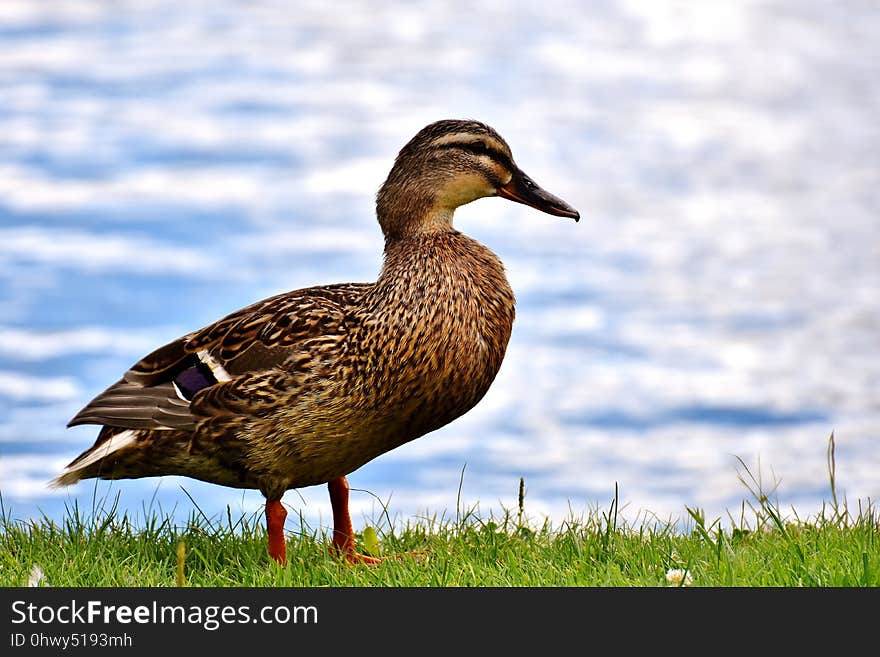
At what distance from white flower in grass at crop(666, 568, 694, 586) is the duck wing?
6.98ft

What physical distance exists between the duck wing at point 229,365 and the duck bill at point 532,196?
983 mm

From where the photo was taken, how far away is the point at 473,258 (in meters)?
6.55

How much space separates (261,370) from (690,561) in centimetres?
241

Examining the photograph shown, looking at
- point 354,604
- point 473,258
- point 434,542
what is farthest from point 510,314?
point 354,604

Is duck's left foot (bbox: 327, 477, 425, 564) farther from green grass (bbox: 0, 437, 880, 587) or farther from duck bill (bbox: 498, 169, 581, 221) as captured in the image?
duck bill (bbox: 498, 169, 581, 221)

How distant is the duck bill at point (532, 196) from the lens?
673 cm


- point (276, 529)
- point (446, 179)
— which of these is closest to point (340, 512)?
point (276, 529)

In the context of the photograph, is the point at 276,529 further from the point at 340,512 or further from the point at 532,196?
the point at 532,196

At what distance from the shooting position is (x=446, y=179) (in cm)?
657

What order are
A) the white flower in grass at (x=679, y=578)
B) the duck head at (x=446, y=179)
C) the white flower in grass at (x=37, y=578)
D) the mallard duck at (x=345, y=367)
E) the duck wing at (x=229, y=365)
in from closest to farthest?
the white flower in grass at (x=679, y=578), the white flower in grass at (x=37, y=578), the mallard duck at (x=345, y=367), the duck wing at (x=229, y=365), the duck head at (x=446, y=179)

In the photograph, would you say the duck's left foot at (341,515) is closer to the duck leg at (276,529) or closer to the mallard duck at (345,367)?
the mallard duck at (345,367)

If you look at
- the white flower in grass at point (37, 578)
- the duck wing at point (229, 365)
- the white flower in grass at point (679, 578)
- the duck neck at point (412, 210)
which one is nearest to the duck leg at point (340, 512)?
the duck wing at point (229, 365)

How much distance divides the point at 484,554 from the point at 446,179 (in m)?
1.99

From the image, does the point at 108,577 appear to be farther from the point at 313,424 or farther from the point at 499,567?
the point at 499,567
